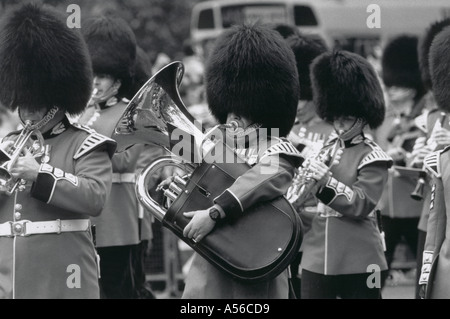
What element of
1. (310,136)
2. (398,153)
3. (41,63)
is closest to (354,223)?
(310,136)

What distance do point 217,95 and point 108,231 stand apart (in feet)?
5.70

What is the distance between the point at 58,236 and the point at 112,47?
2289 millimetres

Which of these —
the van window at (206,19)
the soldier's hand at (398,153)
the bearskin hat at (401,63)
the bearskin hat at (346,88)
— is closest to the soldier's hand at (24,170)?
the bearskin hat at (346,88)

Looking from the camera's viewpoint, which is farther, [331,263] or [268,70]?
[331,263]

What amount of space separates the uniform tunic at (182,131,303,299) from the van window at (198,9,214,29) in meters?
10.4

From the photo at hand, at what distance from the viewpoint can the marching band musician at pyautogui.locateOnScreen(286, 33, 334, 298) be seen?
21.8 ft

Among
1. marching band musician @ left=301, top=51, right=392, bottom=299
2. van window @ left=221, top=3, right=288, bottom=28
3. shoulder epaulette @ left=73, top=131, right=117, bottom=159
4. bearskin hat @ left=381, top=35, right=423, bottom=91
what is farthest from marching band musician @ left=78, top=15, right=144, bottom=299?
van window @ left=221, top=3, right=288, bottom=28

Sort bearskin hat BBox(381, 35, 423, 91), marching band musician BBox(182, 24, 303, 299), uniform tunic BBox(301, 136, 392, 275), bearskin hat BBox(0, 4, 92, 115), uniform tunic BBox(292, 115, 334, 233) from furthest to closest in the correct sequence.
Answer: bearskin hat BBox(381, 35, 423, 91), uniform tunic BBox(292, 115, 334, 233), uniform tunic BBox(301, 136, 392, 275), bearskin hat BBox(0, 4, 92, 115), marching band musician BBox(182, 24, 303, 299)

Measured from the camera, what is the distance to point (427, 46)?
736 centimetres

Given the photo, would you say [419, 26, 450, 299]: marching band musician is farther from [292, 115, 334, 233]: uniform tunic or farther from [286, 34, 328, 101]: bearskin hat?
[286, 34, 328, 101]: bearskin hat

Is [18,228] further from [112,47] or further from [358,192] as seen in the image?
[112,47]

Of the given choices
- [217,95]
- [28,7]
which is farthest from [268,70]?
[28,7]
